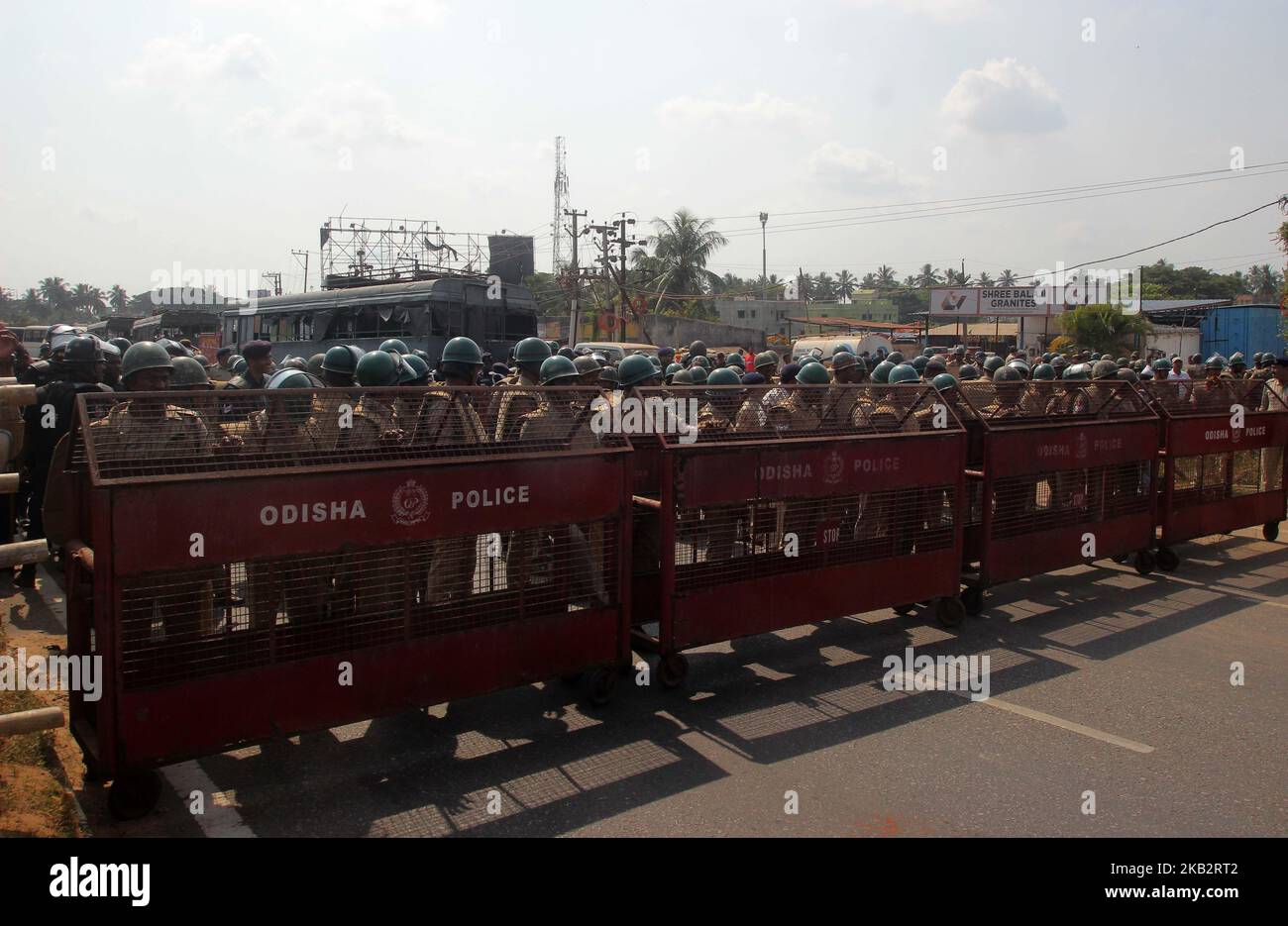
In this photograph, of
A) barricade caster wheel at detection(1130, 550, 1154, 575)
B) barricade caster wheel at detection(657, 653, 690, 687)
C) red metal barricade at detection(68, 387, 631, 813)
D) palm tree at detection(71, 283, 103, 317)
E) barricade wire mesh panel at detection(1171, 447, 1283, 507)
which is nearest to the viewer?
red metal barricade at detection(68, 387, 631, 813)

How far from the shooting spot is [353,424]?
4902 mm

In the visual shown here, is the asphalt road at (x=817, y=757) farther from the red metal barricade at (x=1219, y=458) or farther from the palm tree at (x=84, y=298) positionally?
the palm tree at (x=84, y=298)

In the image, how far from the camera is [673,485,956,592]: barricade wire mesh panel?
6.00 metres

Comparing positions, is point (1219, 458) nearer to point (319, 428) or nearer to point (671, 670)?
point (671, 670)

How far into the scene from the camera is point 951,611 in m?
7.37

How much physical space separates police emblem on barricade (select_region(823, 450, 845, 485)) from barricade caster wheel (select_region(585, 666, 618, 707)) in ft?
6.71

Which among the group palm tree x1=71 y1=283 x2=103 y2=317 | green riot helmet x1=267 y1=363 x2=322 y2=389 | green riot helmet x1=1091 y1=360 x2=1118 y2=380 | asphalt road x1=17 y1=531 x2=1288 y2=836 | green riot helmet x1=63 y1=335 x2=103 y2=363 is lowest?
asphalt road x1=17 y1=531 x2=1288 y2=836

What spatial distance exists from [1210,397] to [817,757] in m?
7.71

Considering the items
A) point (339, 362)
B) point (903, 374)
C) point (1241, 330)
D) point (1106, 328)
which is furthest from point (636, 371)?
point (1241, 330)

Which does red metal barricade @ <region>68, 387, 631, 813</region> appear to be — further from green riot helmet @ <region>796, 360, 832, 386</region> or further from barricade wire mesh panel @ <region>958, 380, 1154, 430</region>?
barricade wire mesh panel @ <region>958, 380, 1154, 430</region>

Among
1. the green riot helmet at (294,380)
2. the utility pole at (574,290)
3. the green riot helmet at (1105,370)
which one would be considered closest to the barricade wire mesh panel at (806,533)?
the green riot helmet at (294,380)

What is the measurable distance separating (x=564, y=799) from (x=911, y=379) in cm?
628

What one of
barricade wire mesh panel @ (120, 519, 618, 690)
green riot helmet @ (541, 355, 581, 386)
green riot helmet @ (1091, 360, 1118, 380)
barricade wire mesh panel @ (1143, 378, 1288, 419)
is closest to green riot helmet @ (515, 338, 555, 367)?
green riot helmet @ (541, 355, 581, 386)
